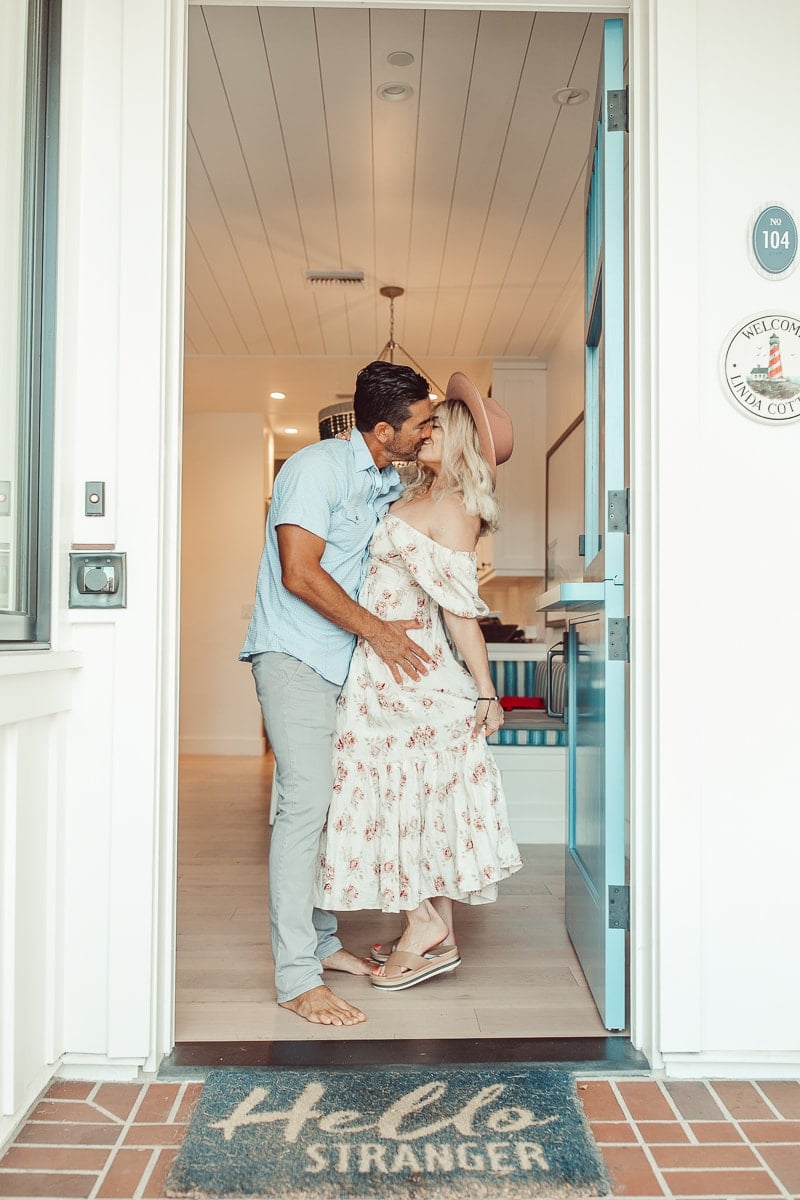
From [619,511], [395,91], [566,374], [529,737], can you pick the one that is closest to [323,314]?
[566,374]

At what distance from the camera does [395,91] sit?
3293 mm

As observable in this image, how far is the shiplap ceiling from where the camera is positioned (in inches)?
119

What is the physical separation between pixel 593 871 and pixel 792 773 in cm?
60

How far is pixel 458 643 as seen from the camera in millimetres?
2621

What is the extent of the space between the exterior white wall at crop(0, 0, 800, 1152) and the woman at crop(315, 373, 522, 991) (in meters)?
0.59

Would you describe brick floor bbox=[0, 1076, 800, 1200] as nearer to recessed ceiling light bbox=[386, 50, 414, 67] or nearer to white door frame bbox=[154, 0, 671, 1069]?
white door frame bbox=[154, 0, 671, 1069]

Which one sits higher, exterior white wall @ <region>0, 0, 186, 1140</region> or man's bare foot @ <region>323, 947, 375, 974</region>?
exterior white wall @ <region>0, 0, 186, 1140</region>

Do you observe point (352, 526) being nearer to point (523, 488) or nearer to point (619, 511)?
point (619, 511)

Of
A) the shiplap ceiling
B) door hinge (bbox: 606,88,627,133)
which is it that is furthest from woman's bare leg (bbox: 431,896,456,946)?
the shiplap ceiling

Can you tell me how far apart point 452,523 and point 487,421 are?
0.91ft

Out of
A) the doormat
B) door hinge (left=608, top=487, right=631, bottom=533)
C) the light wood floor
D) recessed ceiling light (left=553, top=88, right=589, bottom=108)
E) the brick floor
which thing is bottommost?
the light wood floor

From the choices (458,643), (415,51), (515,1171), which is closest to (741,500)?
(458,643)

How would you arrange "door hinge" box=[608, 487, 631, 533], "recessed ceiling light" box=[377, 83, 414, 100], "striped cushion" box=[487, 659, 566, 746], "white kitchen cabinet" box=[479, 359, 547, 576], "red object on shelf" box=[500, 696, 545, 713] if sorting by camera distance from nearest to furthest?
"door hinge" box=[608, 487, 631, 533] < "recessed ceiling light" box=[377, 83, 414, 100] < "striped cushion" box=[487, 659, 566, 746] < "red object on shelf" box=[500, 696, 545, 713] < "white kitchen cabinet" box=[479, 359, 547, 576]

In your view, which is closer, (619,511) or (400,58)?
(619,511)
